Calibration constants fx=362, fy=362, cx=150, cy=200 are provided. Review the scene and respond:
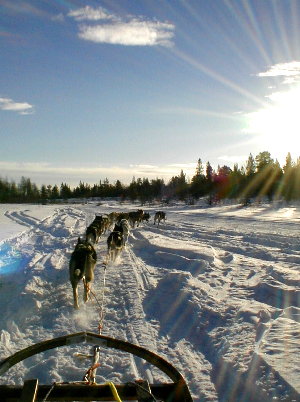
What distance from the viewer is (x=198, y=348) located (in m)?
4.29

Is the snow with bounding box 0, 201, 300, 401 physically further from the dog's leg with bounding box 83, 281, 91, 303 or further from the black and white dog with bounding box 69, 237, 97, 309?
the black and white dog with bounding box 69, 237, 97, 309

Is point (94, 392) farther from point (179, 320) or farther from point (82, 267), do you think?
point (82, 267)

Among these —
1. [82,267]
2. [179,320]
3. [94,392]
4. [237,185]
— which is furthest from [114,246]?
[237,185]

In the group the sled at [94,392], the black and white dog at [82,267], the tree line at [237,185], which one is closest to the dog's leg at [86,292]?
the black and white dog at [82,267]

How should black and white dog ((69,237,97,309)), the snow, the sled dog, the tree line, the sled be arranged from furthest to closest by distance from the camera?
1. the tree line
2. the sled dog
3. black and white dog ((69,237,97,309))
4. the snow
5. the sled

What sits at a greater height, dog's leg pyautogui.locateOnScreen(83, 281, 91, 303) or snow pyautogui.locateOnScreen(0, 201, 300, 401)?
dog's leg pyautogui.locateOnScreen(83, 281, 91, 303)

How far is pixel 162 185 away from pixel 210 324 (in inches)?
2943

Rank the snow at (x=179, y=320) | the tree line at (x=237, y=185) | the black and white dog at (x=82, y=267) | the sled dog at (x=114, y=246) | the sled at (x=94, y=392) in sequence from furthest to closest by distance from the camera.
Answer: the tree line at (x=237, y=185) → the sled dog at (x=114, y=246) → the black and white dog at (x=82, y=267) → the snow at (x=179, y=320) → the sled at (x=94, y=392)

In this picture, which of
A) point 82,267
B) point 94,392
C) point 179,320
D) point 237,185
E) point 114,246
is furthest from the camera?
point 237,185

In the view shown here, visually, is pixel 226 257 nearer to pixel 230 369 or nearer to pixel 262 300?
pixel 262 300

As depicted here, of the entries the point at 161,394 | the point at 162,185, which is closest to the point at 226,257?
the point at 161,394

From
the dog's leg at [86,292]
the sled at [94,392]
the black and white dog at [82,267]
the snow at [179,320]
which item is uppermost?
the sled at [94,392]

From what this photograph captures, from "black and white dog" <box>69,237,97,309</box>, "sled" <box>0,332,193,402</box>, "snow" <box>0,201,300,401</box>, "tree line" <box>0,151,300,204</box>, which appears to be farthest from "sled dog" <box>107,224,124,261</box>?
"tree line" <box>0,151,300,204</box>

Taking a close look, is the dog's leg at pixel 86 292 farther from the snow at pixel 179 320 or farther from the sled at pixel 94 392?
the sled at pixel 94 392
